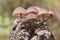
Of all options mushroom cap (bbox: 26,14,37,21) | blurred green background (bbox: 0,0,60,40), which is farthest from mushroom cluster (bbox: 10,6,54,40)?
blurred green background (bbox: 0,0,60,40)

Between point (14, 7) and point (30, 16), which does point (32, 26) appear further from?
point (14, 7)

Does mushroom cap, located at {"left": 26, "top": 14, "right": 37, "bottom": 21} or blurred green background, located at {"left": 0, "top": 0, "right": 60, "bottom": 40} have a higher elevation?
blurred green background, located at {"left": 0, "top": 0, "right": 60, "bottom": 40}

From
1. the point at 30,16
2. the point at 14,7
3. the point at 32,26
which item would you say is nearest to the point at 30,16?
the point at 30,16

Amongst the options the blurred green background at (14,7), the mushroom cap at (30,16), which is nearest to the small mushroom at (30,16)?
the mushroom cap at (30,16)

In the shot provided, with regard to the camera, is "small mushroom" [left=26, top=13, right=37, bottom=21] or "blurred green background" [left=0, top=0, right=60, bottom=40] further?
"blurred green background" [left=0, top=0, right=60, bottom=40]

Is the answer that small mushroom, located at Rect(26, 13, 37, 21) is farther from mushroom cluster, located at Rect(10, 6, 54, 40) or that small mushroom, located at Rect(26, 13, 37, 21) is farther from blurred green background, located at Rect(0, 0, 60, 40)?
blurred green background, located at Rect(0, 0, 60, 40)

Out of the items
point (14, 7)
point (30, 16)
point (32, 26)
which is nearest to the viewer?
point (30, 16)

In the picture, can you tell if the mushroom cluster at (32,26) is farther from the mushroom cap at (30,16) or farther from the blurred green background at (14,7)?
the blurred green background at (14,7)

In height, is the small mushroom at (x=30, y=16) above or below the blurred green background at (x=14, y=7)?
below

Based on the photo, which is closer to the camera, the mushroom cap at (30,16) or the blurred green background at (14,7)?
the mushroom cap at (30,16)

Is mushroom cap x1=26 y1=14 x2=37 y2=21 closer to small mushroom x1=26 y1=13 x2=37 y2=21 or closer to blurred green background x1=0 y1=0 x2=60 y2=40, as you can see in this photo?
small mushroom x1=26 y1=13 x2=37 y2=21
